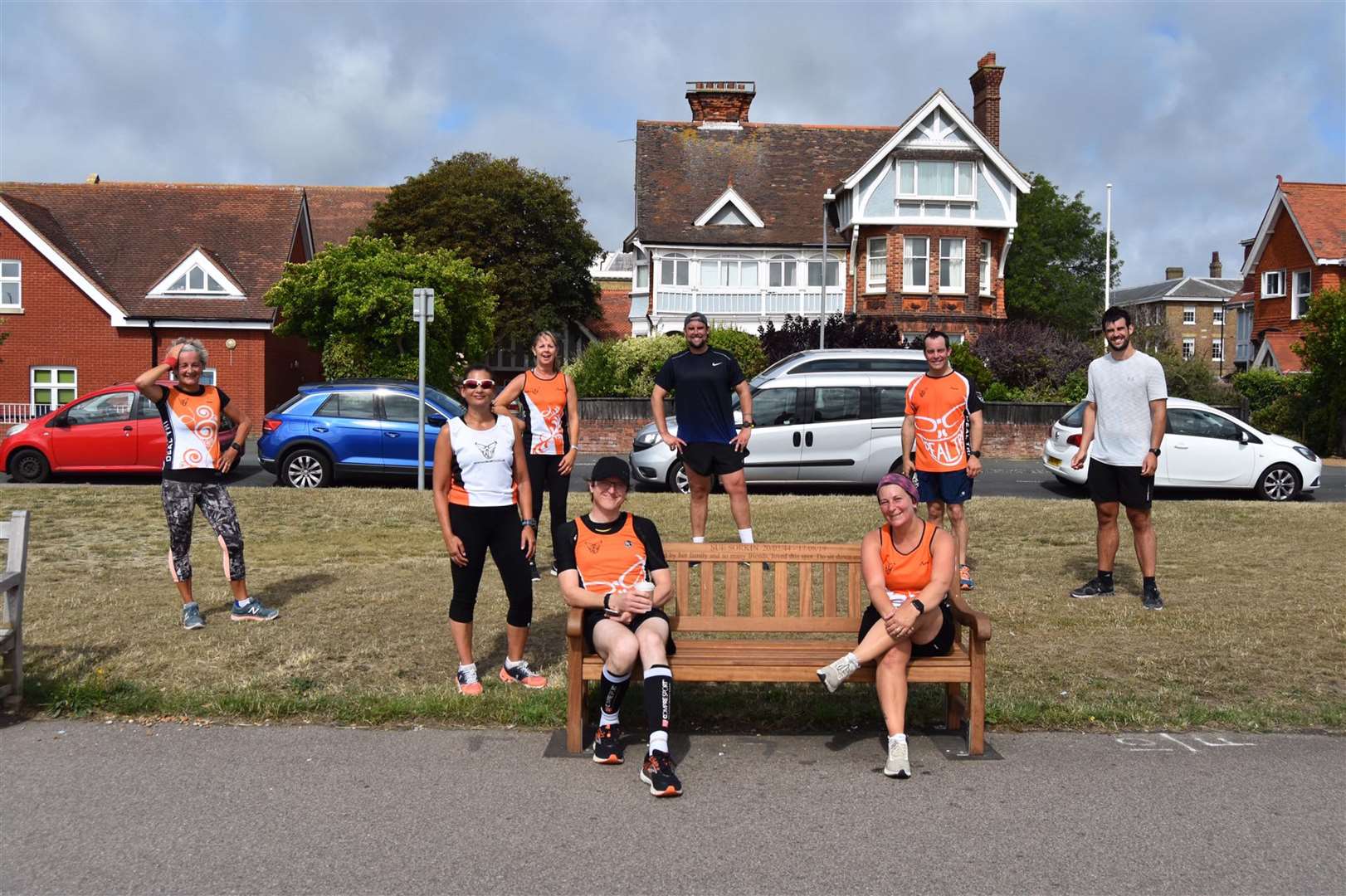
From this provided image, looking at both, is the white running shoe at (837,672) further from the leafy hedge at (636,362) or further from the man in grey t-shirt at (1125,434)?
the leafy hedge at (636,362)

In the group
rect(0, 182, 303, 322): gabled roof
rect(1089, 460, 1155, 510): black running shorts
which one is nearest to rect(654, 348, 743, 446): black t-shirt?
rect(1089, 460, 1155, 510): black running shorts

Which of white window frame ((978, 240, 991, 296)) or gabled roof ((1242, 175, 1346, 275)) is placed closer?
gabled roof ((1242, 175, 1346, 275))

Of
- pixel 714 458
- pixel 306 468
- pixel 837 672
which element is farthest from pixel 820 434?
pixel 837 672

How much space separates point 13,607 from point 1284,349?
43840mm

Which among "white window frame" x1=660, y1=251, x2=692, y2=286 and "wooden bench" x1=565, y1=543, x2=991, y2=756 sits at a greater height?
"white window frame" x1=660, y1=251, x2=692, y2=286

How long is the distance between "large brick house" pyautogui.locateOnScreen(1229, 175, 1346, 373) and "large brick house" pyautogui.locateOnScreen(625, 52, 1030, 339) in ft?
31.3

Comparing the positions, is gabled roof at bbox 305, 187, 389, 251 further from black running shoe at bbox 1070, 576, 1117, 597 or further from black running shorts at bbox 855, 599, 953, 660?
black running shorts at bbox 855, 599, 953, 660

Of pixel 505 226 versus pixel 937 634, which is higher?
pixel 505 226

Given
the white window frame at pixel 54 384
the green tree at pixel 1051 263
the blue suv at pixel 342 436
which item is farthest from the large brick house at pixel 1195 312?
the blue suv at pixel 342 436

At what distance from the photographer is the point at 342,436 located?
17297 millimetres

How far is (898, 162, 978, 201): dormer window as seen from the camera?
141 feet

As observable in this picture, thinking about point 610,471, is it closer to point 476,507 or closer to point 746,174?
point 476,507

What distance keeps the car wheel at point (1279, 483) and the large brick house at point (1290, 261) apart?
25.2 metres

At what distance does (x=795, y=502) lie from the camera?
49.0 feet
